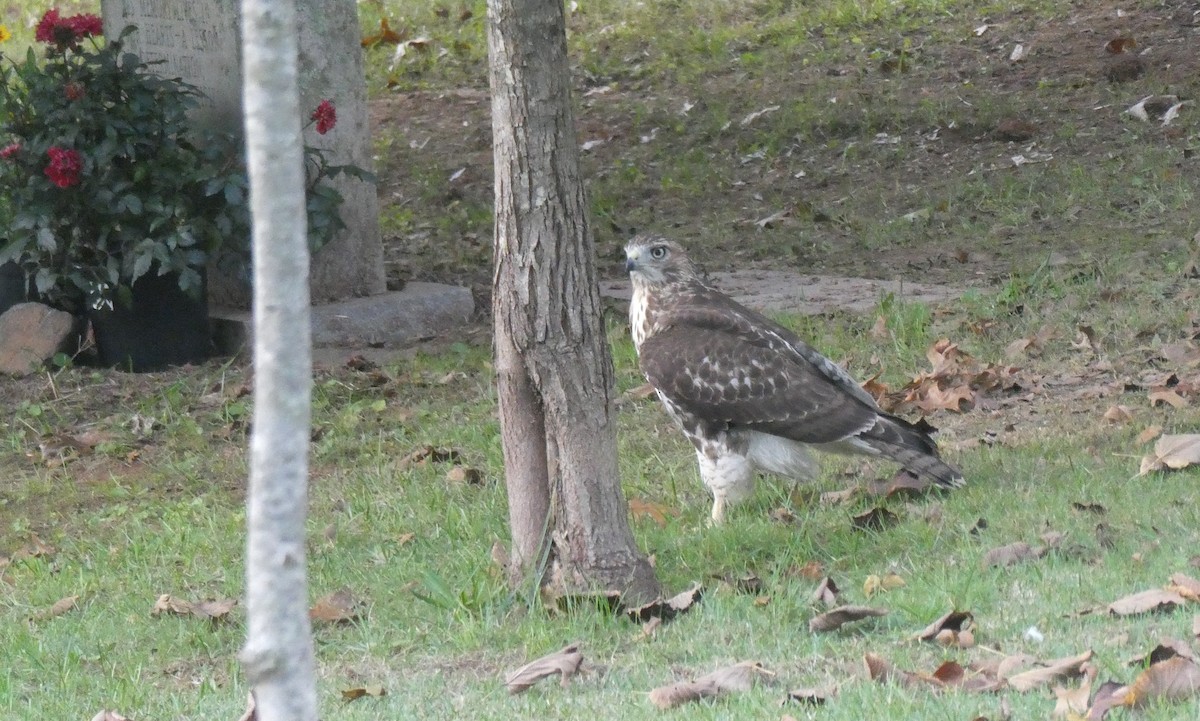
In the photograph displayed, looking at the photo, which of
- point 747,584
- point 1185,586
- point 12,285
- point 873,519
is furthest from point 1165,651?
point 12,285

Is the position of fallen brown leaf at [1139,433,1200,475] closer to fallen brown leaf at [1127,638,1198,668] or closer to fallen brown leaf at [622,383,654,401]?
fallen brown leaf at [1127,638,1198,668]

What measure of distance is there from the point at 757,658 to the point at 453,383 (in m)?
4.42

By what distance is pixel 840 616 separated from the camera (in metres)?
4.32

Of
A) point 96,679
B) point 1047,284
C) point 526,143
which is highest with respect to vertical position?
point 526,143

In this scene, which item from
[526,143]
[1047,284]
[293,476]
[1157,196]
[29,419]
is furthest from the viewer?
[1157,196]

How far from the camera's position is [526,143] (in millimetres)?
4473

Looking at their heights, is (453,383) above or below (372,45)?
below

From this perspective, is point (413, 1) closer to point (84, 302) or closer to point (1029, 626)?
point (84, 302)

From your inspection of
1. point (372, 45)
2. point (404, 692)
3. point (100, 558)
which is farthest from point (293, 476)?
point (372, 45)

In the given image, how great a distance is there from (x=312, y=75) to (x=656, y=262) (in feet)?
12.3

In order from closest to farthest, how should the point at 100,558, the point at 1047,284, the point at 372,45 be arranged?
the point at 100,558
the point at 1047,284
the point at 372,45

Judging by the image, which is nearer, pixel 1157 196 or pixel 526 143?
pixel 526 143

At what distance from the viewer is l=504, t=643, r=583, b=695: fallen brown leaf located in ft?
13.4

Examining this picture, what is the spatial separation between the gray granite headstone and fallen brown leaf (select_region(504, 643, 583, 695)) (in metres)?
5.63
